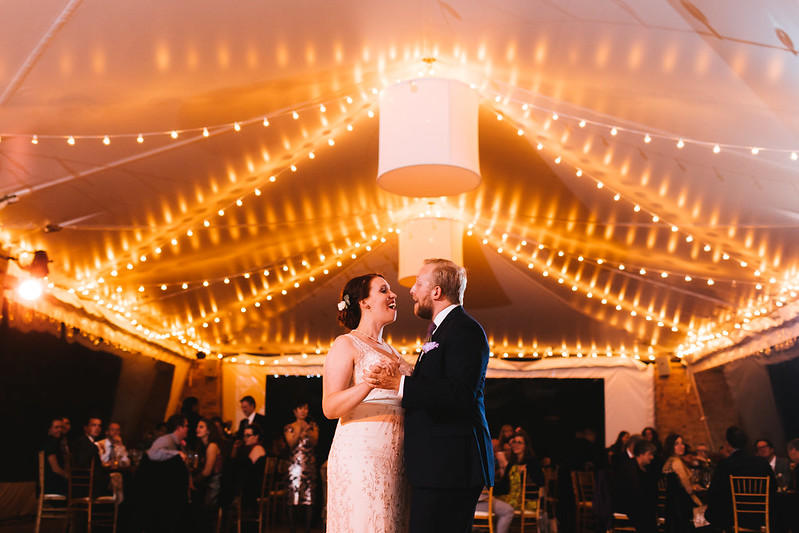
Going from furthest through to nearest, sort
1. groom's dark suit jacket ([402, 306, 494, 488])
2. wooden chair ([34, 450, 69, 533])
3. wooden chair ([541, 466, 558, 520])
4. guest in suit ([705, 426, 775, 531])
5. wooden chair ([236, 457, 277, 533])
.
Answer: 1. wooden chair ([541, 466, 558, 520])
2. wooden chair ([34, 450, 69, 533])
3. wooden chair ([236, 457, 277, 533])
4. guest in suit ([705, 426, 775, 531])
5. groom's dark suit jacket ([402, 306, 494, 488])

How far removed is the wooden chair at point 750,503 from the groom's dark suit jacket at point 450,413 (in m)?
4.11

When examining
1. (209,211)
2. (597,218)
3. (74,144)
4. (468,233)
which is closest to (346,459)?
(74,144)

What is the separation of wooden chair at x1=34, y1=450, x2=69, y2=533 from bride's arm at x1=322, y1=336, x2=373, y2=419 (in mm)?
5619

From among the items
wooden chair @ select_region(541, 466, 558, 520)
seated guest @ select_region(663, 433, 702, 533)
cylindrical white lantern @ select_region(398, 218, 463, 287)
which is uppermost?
cylindrical white lantern @ select_region(398, 218, 463, 287)

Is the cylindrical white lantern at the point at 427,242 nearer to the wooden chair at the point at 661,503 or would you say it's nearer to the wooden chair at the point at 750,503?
the wooden chair at the point at 661,503

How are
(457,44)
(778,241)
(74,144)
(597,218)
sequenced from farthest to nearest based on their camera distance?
(597,218), (778,241), (74,144), (457,44)

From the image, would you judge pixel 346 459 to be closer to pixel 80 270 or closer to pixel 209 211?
pixel 209 211

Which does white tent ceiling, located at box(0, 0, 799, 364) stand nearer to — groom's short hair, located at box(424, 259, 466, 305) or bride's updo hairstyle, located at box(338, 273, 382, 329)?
bride's updo hairstyle, located at box(338, 273, 382, 329)

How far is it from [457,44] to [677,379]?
9643 millimetres

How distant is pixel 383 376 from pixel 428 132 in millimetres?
2628

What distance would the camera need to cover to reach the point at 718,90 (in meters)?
4.33

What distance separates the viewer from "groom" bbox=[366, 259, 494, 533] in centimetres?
258

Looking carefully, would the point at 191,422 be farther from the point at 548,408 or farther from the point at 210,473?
the point at 548,408

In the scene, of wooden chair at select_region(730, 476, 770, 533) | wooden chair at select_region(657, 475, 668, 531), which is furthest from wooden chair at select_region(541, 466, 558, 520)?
wooden chair at select_region(730, 476, 770, 533)
